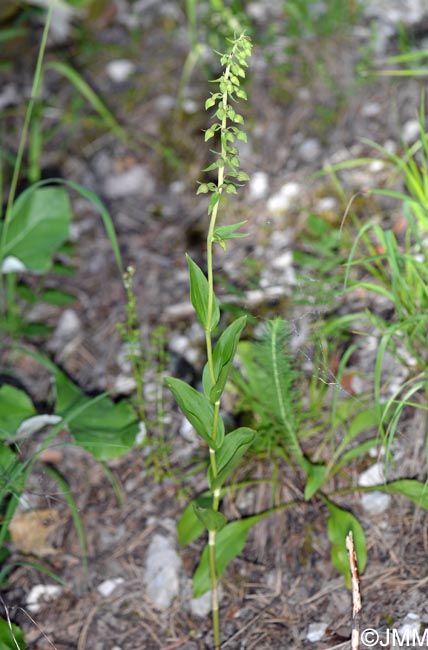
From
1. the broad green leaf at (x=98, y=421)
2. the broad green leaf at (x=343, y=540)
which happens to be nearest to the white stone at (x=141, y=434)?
the broad green leaf at (x=98, y=421)

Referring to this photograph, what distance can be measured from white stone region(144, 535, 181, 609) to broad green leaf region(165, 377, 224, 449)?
522 millimetres

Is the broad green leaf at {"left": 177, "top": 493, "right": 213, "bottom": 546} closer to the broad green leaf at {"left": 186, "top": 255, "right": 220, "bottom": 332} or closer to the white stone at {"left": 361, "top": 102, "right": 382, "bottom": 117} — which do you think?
the broad green leaf at {"left": 186, "top": 255, "right": 220, "bottom": 332}

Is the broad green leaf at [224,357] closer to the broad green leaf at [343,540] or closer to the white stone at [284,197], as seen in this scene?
the broad green leaf at [343,540]

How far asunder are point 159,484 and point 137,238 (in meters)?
1.08

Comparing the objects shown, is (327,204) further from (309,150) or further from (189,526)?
(189,526)

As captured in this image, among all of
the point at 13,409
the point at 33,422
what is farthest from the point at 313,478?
the point at 13,409

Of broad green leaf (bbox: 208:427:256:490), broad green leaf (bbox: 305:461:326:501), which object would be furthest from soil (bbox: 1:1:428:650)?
broad green leaf (bbox: 208:427:256:490)

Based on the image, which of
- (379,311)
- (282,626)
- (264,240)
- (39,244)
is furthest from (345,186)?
(282,626)

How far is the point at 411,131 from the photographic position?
2.74 m

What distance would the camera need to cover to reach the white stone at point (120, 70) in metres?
3.35

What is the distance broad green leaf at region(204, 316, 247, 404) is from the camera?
148cm

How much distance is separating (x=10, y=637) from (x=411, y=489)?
3.39 ft

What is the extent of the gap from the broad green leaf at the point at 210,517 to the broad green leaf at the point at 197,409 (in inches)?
5.4

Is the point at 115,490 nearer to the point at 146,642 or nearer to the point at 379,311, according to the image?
the point at 146,642
